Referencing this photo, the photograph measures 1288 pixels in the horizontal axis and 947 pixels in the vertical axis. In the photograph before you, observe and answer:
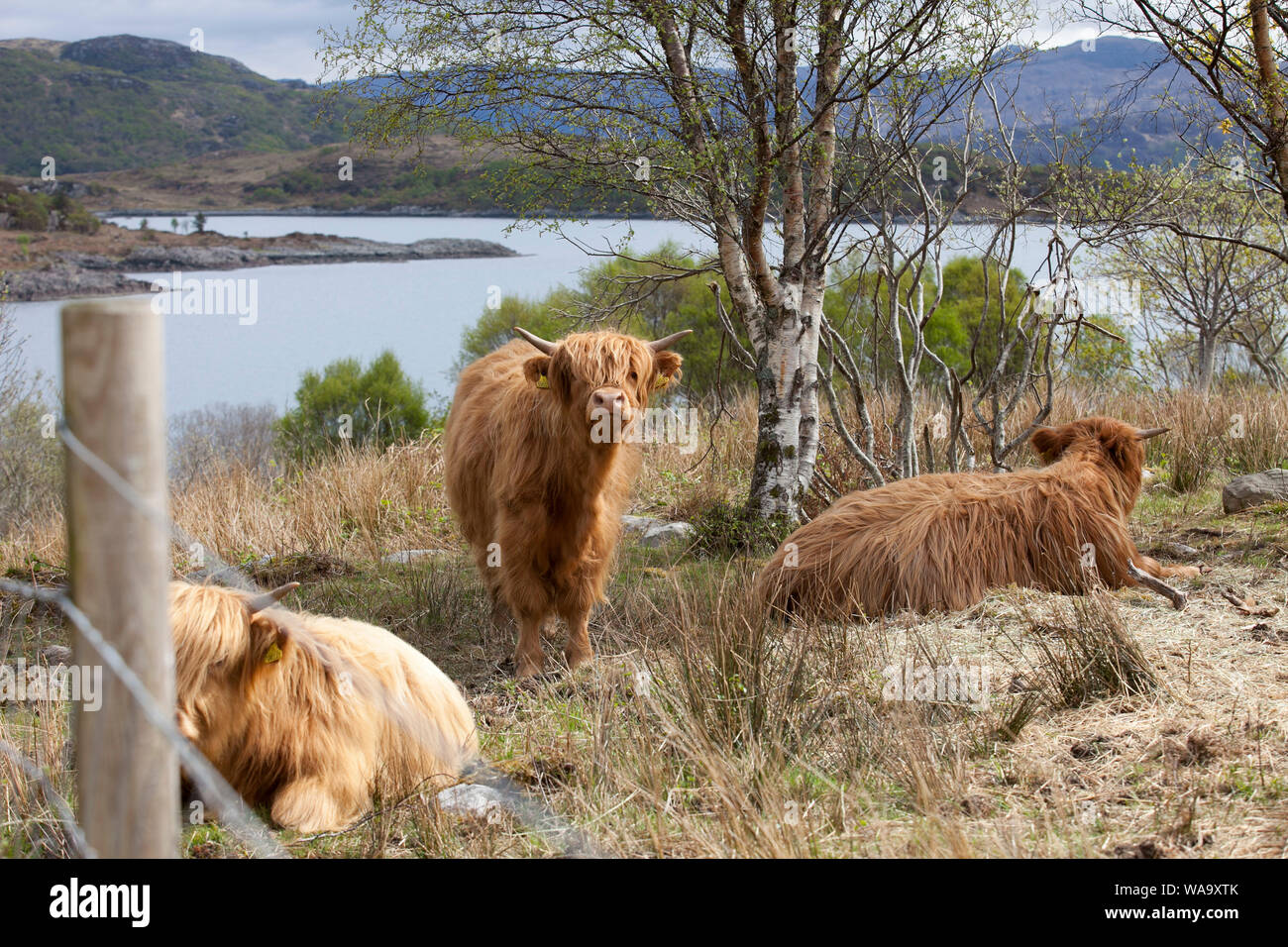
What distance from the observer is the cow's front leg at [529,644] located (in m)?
4.87

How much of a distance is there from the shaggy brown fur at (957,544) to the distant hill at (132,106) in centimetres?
2248

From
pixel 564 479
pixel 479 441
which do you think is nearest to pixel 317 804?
pixel 564 479

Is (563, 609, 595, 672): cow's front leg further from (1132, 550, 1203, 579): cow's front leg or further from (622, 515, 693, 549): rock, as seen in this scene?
(1132, 550, 1203, 579): cow's front leg

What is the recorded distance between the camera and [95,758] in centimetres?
158

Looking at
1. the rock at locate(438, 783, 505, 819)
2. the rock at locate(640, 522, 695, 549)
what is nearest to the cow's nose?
the rock at locate(438, 783, 505, 819)

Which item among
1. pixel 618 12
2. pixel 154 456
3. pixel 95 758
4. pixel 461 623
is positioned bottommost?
pixel 461 623

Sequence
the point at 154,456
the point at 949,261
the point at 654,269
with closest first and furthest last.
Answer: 1. the point at 154,456
2. the point at 654,269
3. the point at 949,261

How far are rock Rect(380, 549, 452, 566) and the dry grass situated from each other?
2.36m

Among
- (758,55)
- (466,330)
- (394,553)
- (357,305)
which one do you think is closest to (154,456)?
(758,55)

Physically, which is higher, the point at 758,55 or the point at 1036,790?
the point at 758,55

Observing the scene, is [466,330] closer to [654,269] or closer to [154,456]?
[654,269]

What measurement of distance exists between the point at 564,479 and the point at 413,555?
3302 mm

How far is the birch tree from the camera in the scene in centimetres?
611
